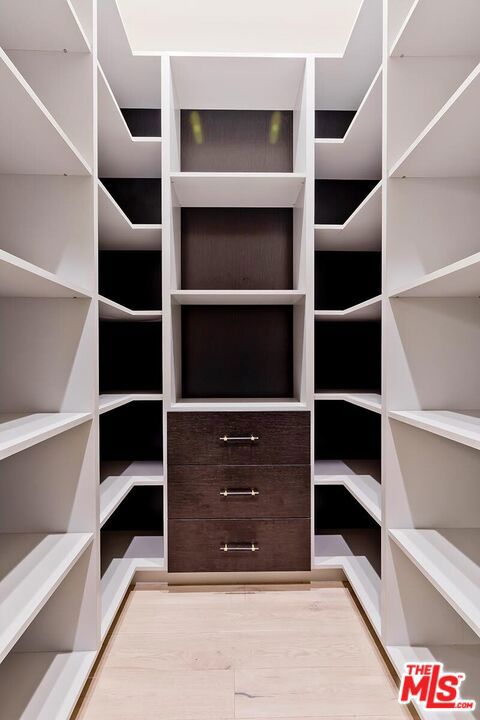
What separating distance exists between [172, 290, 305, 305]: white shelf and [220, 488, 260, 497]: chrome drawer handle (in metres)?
0.75

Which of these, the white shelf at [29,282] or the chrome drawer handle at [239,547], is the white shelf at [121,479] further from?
the white shelf at [29,282]

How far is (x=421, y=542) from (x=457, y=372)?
48cm

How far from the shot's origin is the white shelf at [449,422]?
2.94 ft

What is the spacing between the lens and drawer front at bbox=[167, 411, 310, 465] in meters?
1.74

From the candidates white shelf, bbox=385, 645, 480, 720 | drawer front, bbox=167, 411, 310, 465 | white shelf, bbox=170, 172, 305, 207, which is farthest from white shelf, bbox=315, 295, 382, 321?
white shelf, bbox=385, 645, 480, 720

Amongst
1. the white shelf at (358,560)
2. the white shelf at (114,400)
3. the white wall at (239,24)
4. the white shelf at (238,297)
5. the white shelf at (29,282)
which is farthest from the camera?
the white wall at (239,24)

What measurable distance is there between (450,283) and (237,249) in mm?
1208

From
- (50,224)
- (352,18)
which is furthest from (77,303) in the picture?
(352,18)

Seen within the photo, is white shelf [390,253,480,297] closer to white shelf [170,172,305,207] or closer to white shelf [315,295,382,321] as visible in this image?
white shelf [315,295,382,321]

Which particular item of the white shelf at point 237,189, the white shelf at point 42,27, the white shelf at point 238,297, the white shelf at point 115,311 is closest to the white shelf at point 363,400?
the white shelf at point 238,297

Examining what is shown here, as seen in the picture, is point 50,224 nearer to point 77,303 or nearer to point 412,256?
point 77,303

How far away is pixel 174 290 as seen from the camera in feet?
5.80

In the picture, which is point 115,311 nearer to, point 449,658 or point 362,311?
point 362,311
